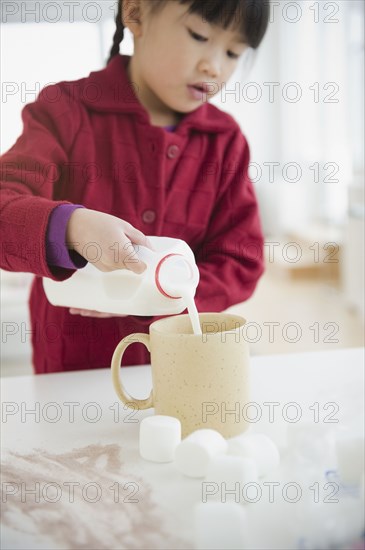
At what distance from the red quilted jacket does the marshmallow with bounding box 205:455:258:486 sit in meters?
0.28

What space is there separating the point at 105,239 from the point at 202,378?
135 millimetres

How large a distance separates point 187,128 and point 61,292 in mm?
279

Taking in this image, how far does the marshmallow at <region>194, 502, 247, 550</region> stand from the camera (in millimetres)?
387

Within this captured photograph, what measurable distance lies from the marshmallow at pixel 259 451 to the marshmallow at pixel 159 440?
4cm

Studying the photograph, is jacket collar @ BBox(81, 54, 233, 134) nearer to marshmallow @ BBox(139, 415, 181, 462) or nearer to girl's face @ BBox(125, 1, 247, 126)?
girl's face @ BBox(125, 1, 247, 126)

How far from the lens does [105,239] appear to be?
541 mm

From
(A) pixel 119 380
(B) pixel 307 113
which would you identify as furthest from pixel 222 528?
(B) pixel 307 113

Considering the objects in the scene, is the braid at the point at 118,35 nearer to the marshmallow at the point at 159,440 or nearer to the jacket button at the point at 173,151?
the jacket button at the point at 173,151

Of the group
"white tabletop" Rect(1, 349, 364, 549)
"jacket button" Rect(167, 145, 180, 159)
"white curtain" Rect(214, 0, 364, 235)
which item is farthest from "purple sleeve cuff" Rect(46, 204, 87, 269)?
"white curtain" Rect(214, 0, 364, 235)

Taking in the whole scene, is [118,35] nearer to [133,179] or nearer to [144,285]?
[133,179]

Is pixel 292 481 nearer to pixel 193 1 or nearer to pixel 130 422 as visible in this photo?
pixel 130 422

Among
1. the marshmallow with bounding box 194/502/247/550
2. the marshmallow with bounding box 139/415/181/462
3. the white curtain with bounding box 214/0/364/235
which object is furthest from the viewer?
the white curtain with bounding box 214/0/364/235

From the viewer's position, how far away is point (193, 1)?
2.22 ft

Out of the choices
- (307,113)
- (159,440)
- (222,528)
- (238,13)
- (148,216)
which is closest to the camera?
(222,528)
